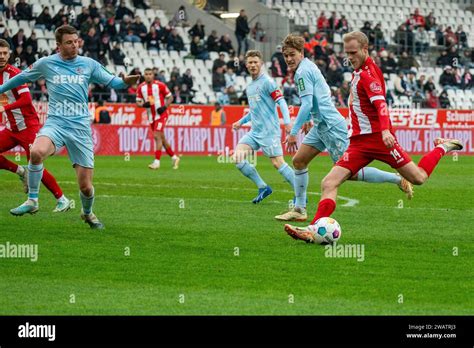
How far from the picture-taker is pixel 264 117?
56.4ft

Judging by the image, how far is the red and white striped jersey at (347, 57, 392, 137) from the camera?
37.9 feet

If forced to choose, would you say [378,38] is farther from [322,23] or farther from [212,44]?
[212,44]

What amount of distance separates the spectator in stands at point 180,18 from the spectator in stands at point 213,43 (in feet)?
5.35

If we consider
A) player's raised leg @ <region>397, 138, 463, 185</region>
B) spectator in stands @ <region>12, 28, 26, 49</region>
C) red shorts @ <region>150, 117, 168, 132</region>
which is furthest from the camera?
spectator in stands @ <region>12, 28, 26, 49</region>

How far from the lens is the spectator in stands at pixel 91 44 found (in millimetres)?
36281

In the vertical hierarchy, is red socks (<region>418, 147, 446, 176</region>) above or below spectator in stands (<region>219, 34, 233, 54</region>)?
above

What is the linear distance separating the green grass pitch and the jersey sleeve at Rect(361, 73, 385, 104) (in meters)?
1.61

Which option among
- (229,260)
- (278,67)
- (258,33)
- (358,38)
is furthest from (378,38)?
(229,260)

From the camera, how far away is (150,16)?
42.8 meters

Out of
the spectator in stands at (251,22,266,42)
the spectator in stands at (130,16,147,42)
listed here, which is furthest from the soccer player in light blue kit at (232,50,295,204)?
the spectator in stands at (251,22,266,42)

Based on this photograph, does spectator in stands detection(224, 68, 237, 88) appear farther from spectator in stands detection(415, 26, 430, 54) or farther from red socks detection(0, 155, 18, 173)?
red socks detection(0, 155, 18, 173)

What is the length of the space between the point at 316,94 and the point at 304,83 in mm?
313
